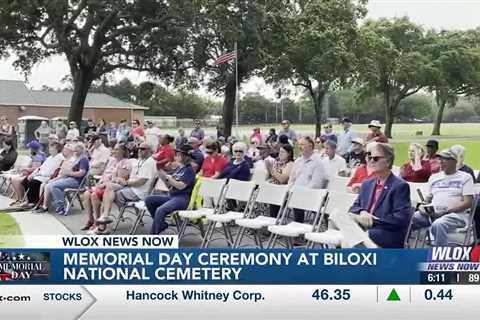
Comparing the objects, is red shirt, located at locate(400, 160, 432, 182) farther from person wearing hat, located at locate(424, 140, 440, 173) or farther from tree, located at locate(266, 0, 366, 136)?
tree, located at locate(266, 0, 366, 136)

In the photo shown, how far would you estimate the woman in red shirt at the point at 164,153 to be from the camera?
23.3 ft

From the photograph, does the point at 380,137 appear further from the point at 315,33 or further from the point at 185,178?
the point at 315,33

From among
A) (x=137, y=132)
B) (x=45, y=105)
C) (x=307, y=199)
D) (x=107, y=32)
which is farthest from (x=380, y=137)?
(x=107, y=32)

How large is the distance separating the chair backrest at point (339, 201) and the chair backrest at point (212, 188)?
47.0 inches

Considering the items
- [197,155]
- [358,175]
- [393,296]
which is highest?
[197,155]

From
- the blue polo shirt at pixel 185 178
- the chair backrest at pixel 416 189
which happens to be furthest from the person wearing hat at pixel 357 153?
the blue polo shirt at pixel 185 178

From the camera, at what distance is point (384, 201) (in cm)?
359

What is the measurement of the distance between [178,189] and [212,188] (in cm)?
44

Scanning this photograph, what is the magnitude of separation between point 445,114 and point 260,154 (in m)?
5.19

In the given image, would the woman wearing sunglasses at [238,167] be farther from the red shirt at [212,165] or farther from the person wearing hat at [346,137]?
the person wearing hat at [346,137]

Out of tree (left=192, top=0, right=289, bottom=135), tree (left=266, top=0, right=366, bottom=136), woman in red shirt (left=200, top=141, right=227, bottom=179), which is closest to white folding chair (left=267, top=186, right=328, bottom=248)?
woman in red shirt (left=200, top=141, right=227, bottom=179)

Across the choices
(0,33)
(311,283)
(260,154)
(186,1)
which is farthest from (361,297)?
(0,33)

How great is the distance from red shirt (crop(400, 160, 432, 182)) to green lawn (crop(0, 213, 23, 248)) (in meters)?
3.61

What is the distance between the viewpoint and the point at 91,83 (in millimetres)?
15219
